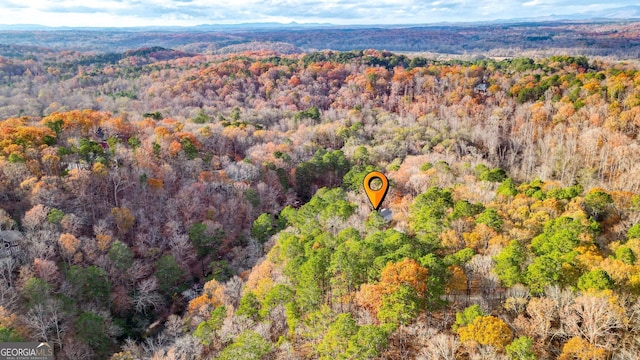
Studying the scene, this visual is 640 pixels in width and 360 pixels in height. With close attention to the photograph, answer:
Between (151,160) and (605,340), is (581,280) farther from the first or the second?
(151,160)

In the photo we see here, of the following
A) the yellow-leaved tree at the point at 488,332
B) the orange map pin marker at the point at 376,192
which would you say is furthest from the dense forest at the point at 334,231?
the orange map pin marker at the point at 376,192

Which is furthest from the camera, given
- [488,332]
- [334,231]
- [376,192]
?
[376,192]

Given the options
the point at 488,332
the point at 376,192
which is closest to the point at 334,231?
the point at 376,192

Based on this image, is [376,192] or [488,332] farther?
[376,192]

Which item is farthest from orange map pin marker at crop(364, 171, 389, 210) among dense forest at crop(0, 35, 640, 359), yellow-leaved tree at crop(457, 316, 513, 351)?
yellow-leaved tree at crop(457, 316, 513, 351)

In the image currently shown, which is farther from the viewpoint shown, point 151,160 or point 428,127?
point 428,127

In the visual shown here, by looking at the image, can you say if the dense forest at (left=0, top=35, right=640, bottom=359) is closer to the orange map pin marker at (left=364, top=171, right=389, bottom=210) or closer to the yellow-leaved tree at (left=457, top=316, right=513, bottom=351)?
the yellow-leaved tree at (left=457, top=316, right=513, bottom=351)

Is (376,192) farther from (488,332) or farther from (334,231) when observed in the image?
(488,332)

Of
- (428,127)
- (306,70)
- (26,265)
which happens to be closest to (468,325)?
(26,265)

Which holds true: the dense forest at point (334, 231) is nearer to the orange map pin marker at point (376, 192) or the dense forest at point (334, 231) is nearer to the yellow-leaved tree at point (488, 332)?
the yellow-leaved tree at point (488, 332)
